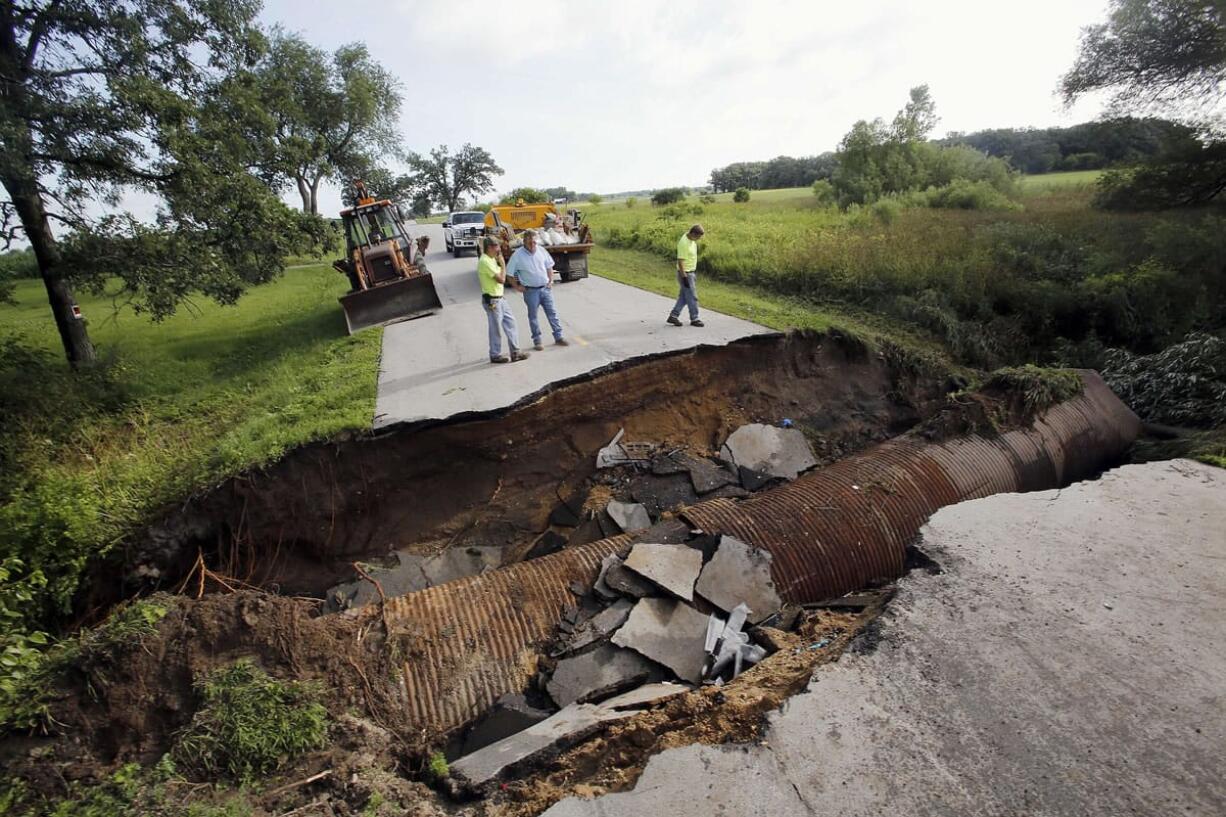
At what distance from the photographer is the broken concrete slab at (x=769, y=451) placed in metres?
7.09

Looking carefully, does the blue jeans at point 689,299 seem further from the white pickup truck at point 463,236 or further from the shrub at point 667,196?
the shrub at point 667,196

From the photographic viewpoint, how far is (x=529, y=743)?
349 centimetres

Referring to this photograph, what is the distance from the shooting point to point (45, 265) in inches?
383

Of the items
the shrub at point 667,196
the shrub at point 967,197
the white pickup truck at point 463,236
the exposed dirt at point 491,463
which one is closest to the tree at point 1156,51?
the shrub at point 967,197

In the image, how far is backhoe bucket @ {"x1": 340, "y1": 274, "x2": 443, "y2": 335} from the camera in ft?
37.0

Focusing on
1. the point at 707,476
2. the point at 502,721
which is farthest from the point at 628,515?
the point at 502,721

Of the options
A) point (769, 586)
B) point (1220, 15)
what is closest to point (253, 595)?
point (769, 586)

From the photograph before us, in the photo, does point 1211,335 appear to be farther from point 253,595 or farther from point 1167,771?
point 253,595

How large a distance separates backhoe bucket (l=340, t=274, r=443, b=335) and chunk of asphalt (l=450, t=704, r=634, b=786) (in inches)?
362

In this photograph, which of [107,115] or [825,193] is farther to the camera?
[825,193]

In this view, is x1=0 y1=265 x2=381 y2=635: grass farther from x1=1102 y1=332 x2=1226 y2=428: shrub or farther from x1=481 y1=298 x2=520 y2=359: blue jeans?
x1=1102 y1=332 x2=1226 y2=428: shrub

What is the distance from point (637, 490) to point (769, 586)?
2320 millimetres

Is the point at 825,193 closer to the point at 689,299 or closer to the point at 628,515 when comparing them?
the point at 689,299

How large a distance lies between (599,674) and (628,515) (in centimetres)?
231
